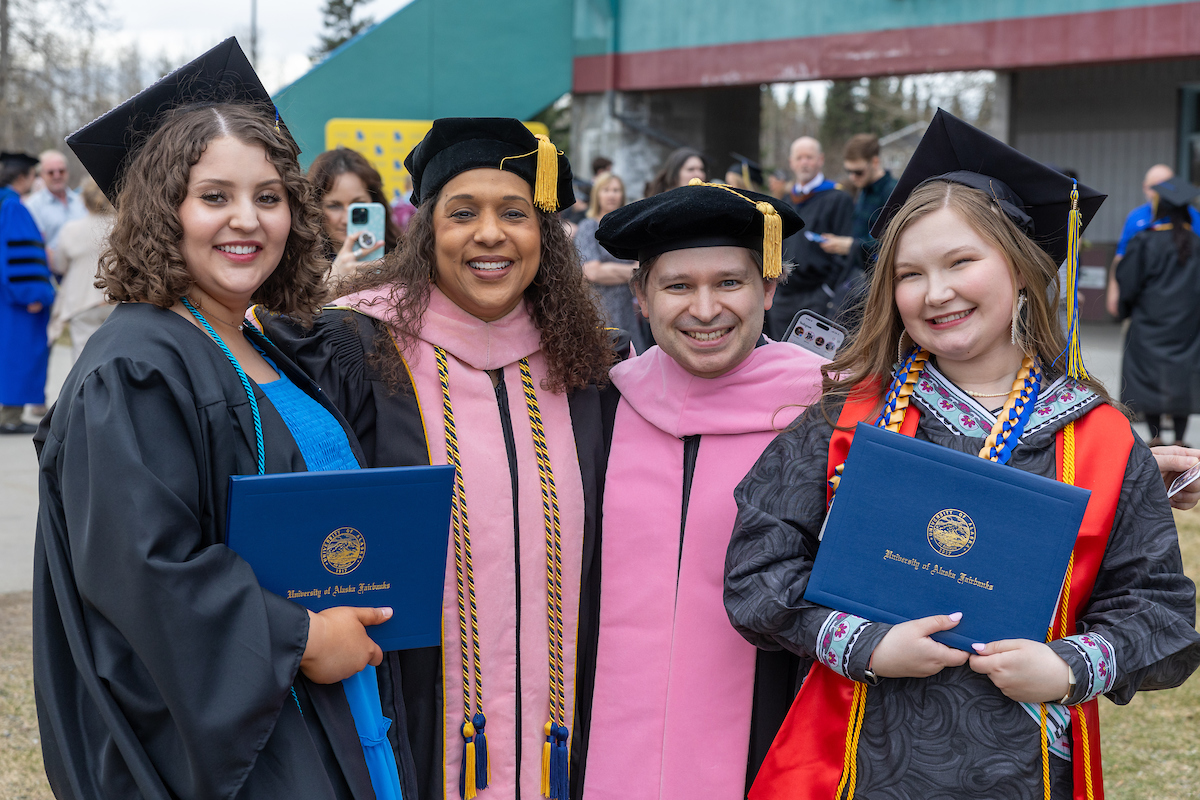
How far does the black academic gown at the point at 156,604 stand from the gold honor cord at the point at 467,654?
0.45 metres

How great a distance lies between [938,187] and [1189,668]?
3.24 ft

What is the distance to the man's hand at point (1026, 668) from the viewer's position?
1789mm

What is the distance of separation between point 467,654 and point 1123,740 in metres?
2.79

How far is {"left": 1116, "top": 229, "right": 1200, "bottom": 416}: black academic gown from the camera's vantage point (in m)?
8.22

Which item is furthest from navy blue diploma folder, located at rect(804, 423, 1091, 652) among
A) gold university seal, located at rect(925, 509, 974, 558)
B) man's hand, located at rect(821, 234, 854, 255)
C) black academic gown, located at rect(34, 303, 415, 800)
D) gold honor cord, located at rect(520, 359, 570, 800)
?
man's hand, located at rect(821, 234, 854, 255)

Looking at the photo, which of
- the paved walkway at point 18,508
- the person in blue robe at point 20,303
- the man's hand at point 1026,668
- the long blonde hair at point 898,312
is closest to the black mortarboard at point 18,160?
the person in blue robe at point 20,303

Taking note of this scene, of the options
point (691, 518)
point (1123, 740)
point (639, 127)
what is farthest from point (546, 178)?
point (639, 127)

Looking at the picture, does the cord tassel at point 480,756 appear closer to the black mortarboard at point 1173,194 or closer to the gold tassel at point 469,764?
the gold tassel at point 469,764

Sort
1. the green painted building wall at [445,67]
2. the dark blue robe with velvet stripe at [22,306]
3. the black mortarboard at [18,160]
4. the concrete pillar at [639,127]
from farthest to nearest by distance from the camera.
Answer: the concrete pillar at [639,127]
the green painted building wall at [445,67]
the black mortarboard at [18,160]
the dark blue robe with velvet stripe at [22,306]

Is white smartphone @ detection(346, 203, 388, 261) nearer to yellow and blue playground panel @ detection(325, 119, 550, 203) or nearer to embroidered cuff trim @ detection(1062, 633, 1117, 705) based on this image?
embroidered cuff trim @ detection(1062, 633, 1117, 705)

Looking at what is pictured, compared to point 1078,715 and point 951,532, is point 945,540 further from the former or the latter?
point 1078,715

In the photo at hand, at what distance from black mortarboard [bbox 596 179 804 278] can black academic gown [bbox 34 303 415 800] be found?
3.04ft

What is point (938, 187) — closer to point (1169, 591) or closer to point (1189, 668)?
point (1169, 591)

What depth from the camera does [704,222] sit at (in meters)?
2.30
